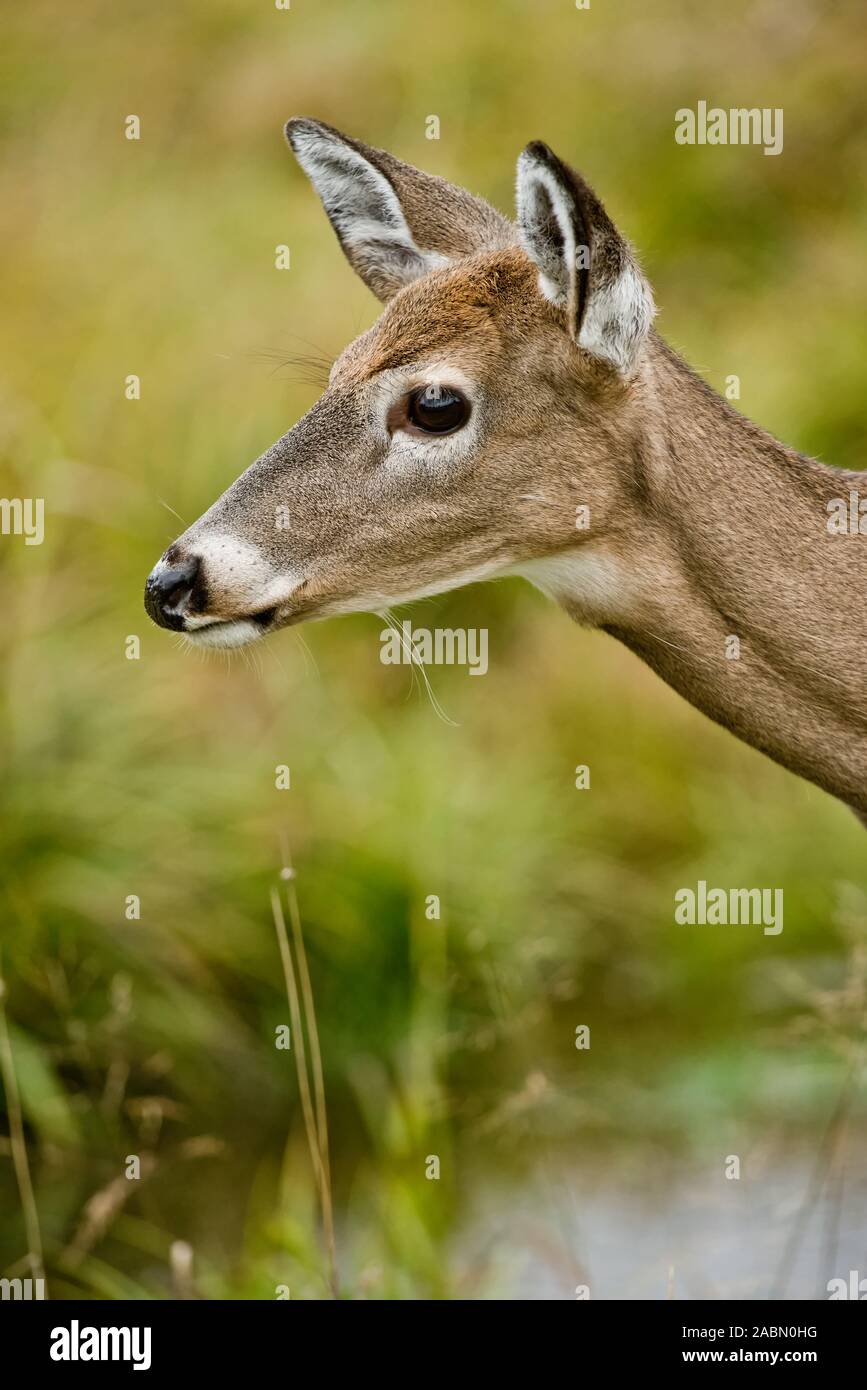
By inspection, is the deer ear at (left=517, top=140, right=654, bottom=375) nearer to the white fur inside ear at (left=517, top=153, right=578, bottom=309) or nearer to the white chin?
the white fur inside ear at (left=517, top=153, right=578, bottom=309)

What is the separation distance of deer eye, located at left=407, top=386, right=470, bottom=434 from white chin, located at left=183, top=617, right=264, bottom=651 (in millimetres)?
608

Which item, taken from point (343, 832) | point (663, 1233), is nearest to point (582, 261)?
→ point (663, 1233)

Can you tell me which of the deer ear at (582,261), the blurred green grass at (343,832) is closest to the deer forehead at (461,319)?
the deer ear at (582,261)

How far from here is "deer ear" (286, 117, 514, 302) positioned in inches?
200

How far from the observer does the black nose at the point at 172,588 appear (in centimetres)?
438

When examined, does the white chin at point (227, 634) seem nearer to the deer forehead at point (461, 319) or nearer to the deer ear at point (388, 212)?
the deer forehead at point (461, 319)

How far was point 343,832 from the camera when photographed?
8.34 m

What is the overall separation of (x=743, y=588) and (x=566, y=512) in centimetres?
44

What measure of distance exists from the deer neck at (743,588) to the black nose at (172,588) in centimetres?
89

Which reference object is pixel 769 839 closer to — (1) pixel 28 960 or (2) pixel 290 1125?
(2) pixel 290 1125

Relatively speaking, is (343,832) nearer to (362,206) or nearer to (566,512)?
(362,206)

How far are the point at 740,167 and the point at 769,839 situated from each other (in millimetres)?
6070

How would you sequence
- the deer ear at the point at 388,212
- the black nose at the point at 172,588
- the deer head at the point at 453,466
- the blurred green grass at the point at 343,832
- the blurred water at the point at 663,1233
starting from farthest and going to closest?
1. the blurred green grass at the point at 343,832
2. the blurred water at the point at 663,1233
3. the deer ear at the point at 388,212
4. the deer head at the point at 453,466
5. the black nose at the point at 172,588

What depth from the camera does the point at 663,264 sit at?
1254 cm
